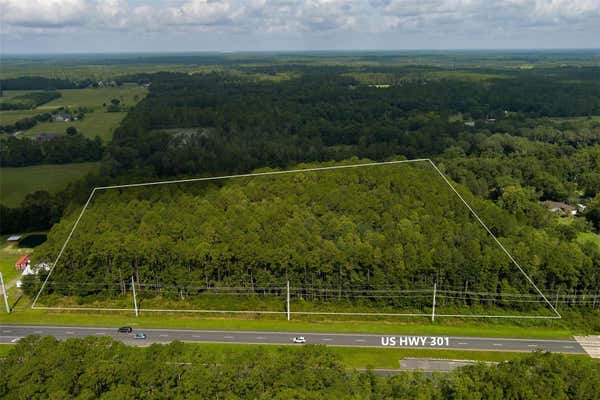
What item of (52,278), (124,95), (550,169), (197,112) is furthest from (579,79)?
(52,278)

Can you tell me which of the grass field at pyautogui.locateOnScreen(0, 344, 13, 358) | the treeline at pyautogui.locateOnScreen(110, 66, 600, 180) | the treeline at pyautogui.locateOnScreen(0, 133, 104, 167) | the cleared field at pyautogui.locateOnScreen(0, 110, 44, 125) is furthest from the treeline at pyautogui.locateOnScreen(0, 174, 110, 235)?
the cleared field at pyautogui.locateOnScreen(0, 110, 44, 125)

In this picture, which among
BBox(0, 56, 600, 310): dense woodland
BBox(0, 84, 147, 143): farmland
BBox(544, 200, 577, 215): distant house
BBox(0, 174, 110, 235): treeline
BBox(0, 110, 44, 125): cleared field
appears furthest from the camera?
BBox(0, 110, 44, 125): cleared field

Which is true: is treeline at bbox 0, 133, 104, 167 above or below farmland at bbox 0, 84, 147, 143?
below

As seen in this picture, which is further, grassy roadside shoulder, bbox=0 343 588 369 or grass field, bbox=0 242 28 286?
grass field, bbox=0 242 28 286

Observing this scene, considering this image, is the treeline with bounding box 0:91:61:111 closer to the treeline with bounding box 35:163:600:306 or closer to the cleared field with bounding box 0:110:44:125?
the cleared field with bounding box 0:110:44:125

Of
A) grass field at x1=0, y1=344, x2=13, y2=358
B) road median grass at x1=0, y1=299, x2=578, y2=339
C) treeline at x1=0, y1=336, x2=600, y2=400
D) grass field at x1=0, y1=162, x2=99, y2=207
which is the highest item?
treeline at x1=0, y1=336, x2=600, y2=400

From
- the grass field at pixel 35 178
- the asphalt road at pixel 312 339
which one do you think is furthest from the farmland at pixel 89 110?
the asphalt road at pixel 312 339

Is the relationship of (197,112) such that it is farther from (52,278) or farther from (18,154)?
(52,278)
